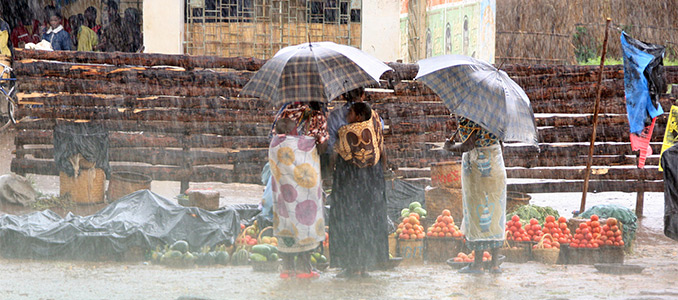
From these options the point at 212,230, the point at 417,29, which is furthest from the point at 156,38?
the point at 417,29

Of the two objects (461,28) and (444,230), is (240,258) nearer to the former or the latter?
(444,230)

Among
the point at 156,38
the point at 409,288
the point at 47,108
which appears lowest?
the point at 409,288

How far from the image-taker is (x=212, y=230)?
23.4 feet

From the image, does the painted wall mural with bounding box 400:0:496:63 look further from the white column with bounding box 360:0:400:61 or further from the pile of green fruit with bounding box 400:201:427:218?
the pile of green fruit with bounding box 400:201:427:218

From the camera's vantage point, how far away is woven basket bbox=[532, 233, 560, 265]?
23.8ft

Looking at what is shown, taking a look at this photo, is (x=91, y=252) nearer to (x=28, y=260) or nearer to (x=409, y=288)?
(x=28, y=260)

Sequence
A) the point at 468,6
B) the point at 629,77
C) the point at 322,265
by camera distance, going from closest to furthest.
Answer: the point at 322,265 → the point at 629,77 → the point at 468,6

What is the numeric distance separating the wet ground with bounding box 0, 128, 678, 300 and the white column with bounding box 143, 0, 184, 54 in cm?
862

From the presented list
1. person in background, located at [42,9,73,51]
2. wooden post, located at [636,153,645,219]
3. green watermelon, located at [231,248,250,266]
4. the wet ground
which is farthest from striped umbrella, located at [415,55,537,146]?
person in background, located at [42,9,73,51]

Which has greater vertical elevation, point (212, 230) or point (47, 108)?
point (47, 108)

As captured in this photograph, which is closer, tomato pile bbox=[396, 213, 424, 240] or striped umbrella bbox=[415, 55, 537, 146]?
striped umbrella bbox=[415, 55, 537, 146]

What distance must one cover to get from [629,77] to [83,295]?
620 centimetres

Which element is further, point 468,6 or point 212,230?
point 468,6

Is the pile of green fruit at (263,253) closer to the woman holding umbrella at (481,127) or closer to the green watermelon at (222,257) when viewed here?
the green watermelon at (222,257)
